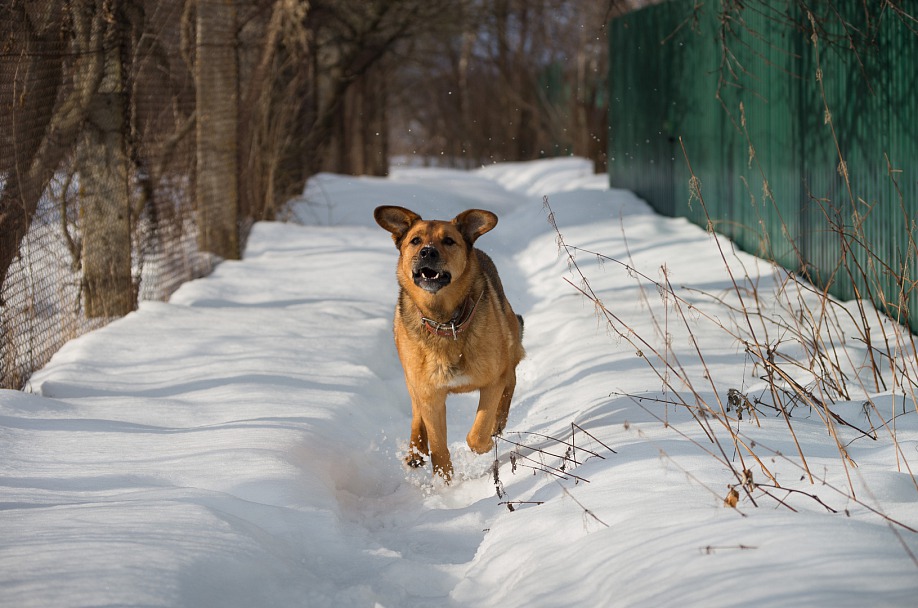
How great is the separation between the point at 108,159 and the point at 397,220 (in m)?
3.79

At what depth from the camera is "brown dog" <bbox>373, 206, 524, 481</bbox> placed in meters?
4.96

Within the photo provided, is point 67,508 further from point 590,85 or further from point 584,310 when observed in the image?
point 590,85

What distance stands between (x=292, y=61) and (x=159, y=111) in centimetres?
518

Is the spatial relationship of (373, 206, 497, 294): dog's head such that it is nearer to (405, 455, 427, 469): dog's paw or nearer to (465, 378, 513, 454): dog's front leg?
(465, 378, 513, 454): dog's front leg

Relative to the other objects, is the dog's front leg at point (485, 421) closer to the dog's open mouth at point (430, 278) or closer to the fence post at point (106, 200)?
the dog's open mouth at point (430, 278)

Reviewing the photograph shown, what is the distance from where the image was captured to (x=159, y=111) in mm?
9430

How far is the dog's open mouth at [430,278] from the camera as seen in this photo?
16.2 ft

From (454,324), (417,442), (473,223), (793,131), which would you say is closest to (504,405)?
(417,442)

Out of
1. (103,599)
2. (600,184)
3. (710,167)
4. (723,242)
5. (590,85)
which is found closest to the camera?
(103,599)

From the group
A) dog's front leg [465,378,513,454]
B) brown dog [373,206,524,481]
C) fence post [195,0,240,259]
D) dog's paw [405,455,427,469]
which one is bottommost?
dog's paw [405,455,427,469]

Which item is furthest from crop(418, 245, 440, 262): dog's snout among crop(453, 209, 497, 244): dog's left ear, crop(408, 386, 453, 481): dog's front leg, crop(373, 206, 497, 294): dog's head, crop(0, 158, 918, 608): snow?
crop(0, 158, 918, 608): snow

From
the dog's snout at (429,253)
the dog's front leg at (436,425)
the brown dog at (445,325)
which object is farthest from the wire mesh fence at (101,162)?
the dog's snout at (429,253)

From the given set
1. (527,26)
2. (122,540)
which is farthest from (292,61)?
(527,26)

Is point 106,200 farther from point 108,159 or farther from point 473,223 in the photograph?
point 473,223
